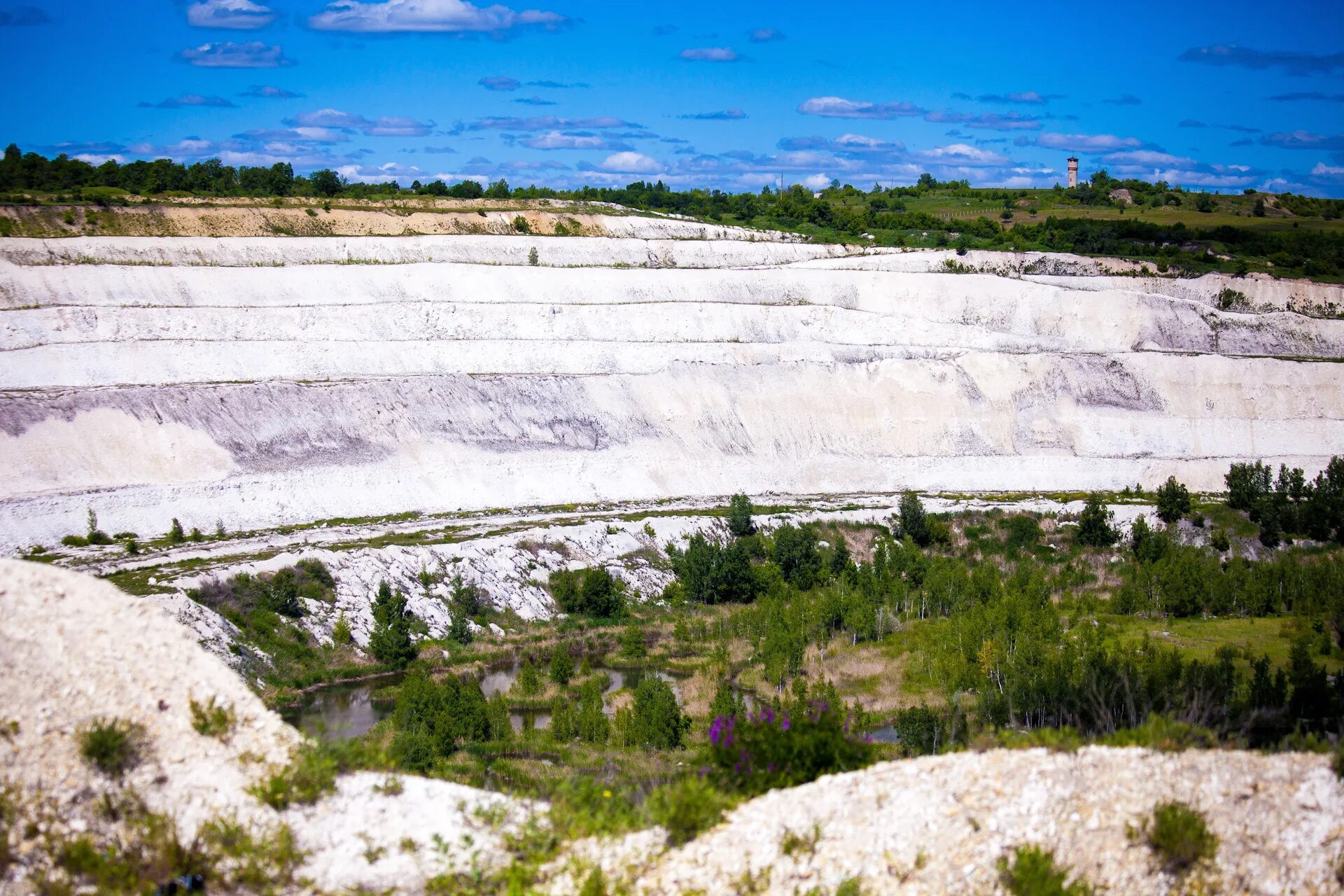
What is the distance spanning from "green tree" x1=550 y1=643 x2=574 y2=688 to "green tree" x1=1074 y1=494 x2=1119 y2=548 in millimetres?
21708

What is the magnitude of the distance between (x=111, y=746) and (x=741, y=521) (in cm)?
3450

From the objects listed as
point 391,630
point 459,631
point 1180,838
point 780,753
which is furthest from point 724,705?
point 1180,838

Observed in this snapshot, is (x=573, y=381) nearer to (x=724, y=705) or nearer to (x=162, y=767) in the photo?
(x=724, y=705)

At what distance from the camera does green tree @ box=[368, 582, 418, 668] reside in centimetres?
3606

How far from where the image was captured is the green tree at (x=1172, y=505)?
162 ft

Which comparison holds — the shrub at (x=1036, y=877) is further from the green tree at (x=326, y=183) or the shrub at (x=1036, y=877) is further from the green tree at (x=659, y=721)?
the green tree at (x=326, y=183)

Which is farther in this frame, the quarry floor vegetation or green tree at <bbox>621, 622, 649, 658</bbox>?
green tree at <bbox>621, 622, 649, 658</bbox>

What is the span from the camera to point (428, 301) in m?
64.7

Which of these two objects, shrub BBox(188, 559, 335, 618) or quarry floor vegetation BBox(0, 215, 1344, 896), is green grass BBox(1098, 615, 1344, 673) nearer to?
quarry floor vegetation BBox(0, 215, 1344, 896)

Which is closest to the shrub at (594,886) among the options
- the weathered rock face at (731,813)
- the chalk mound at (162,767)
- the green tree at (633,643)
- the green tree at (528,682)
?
the weathered rock face at (731,813)

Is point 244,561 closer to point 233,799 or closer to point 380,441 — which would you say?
point 380,441

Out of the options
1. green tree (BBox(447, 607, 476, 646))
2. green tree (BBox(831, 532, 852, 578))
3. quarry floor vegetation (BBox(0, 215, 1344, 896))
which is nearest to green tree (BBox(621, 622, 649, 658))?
quarry floor vegetation (BBox(0, 215, 1344, 896))

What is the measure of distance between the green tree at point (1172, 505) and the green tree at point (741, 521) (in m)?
15.6

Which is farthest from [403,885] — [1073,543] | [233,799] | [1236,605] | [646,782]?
[1073,543]
